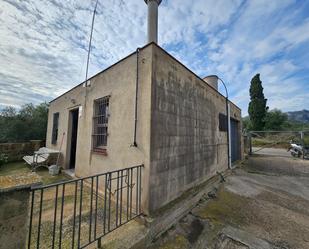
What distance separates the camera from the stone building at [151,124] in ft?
9.05

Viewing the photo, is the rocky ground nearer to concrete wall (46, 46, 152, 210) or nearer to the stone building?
the stone building

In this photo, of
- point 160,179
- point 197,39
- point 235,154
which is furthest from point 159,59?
point 235,154

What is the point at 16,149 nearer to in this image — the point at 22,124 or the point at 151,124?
the point at 22,124

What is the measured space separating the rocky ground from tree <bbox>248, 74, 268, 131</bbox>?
22986mm

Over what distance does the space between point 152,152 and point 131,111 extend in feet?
3.42

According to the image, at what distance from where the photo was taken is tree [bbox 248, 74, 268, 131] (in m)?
23.8

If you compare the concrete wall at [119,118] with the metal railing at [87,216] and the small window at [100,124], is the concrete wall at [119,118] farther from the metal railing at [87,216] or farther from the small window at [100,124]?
the metal railing at [87,216]

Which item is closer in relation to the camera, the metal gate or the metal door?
the metal door

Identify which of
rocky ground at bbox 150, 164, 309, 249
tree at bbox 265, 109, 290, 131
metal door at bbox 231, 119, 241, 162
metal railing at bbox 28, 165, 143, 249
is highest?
tree at bbox 265, 109, 290, 131

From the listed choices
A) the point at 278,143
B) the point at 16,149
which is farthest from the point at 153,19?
the point at 278,143

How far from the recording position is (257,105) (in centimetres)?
2388

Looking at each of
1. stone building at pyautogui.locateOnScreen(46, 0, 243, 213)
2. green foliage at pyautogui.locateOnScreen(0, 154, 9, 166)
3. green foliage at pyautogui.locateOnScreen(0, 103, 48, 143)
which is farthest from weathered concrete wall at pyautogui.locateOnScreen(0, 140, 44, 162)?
stone building at pyautogui.locateOnScreen(46, 0, 243, 213)

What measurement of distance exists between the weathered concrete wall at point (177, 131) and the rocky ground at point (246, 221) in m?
0.61

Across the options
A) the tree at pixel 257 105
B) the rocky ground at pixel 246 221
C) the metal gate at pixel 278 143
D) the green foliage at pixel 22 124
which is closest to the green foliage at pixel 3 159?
the green foliage at pixel 22 124
